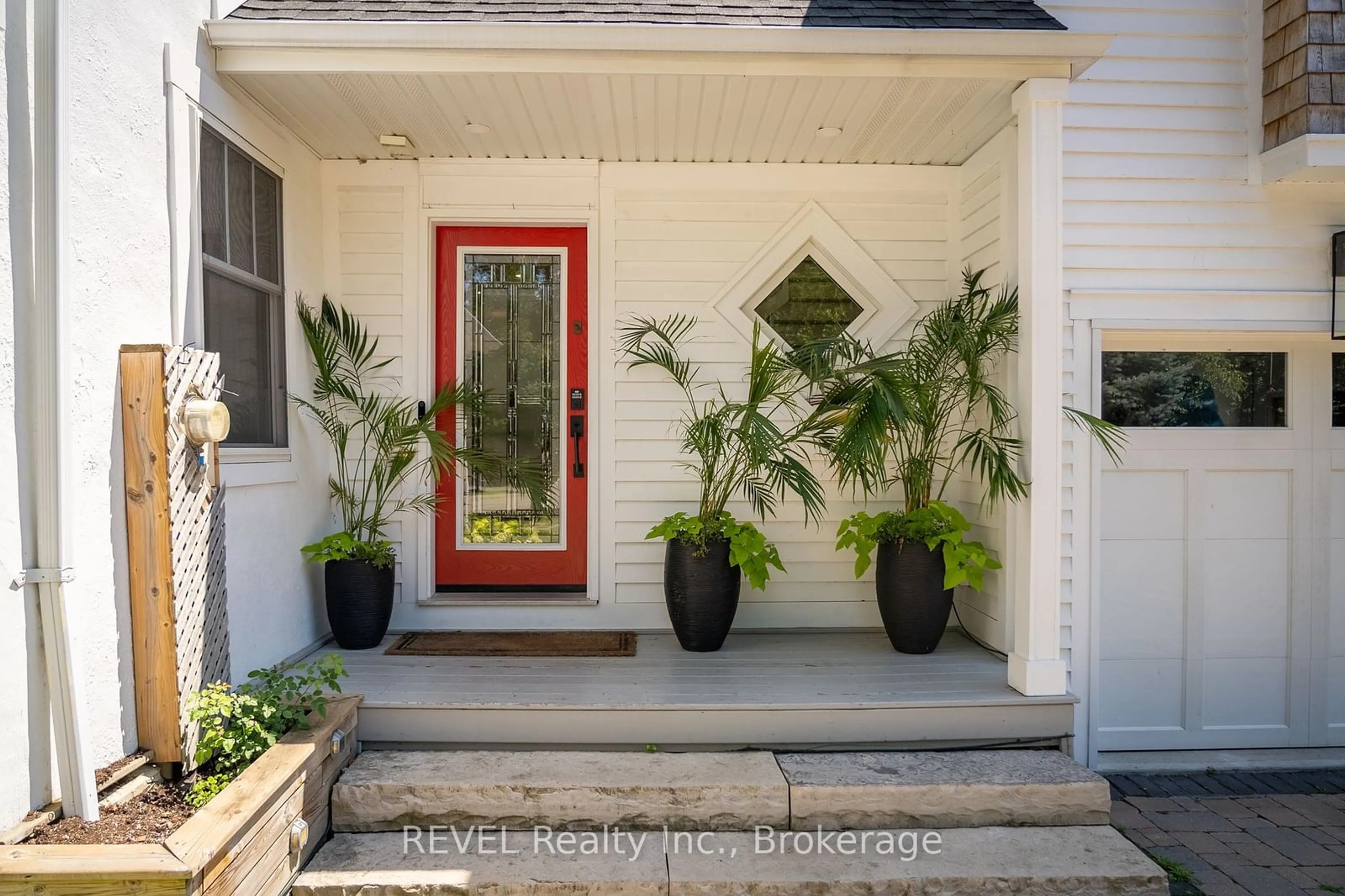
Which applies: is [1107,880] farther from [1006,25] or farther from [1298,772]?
[1006,25]

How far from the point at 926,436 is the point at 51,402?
3.13 m

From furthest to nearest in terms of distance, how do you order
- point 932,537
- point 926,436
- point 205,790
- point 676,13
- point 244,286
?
1. point 926,436
2. point 932,537
3. point 244,286
4. point 676,13
5. point 205,790

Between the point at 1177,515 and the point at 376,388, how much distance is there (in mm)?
3770

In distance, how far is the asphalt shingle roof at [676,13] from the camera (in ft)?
10.1

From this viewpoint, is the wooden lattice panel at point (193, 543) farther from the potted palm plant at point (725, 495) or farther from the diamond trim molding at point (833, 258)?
the diamond trim molding at point (833, 258)

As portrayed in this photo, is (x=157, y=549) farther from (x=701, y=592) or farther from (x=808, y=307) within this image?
(x=808, y=307)

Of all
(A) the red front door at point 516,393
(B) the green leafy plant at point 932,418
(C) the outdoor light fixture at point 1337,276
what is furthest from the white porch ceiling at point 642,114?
(C) the outdoor light fixture at point 1337,276

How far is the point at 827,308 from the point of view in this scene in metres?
4.20

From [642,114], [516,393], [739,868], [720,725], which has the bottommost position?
[739,868]

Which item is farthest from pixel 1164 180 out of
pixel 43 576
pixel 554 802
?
pixel 43 576

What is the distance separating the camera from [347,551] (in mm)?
3666

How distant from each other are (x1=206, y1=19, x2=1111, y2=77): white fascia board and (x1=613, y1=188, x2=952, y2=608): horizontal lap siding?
1.09m

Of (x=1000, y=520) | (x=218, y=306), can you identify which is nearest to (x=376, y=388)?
(x=218, y=306)

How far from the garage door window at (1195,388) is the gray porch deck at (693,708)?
1401 mm
